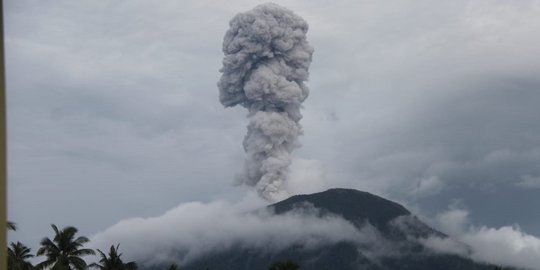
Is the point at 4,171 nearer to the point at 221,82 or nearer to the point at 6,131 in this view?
the point at 6,131

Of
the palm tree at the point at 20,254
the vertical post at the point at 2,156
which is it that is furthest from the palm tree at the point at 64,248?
the vertical post at the point at 2,156

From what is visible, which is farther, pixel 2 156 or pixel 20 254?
pixel 20 254

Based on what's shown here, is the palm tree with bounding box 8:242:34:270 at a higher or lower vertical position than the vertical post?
higher

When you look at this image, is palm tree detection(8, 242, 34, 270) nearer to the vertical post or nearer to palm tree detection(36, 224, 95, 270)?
palm tree detection(36, 224, 95, 270)

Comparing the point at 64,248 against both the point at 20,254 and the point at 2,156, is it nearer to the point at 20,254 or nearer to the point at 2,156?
the point at 20,254

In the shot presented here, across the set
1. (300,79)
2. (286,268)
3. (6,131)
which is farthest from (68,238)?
(300,79)

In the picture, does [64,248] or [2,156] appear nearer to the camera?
[2,156]

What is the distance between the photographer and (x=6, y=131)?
11.1 feet

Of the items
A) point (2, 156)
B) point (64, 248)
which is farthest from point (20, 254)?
point (2, 156)

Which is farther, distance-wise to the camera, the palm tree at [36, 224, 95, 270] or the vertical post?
the palm tree at [36, 224, 95, 270]

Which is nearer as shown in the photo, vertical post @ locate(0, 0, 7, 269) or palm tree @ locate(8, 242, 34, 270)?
vertical post @ locate(0, 0, 7, 269)

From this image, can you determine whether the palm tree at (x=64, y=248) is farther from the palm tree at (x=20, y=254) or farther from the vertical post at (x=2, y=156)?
the vertical post at (x=2, y=156)

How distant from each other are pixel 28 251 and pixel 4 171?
202ft

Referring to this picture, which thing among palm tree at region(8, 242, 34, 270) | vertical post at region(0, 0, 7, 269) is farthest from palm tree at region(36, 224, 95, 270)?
vertical post at region(0, 0, 7, 269)
